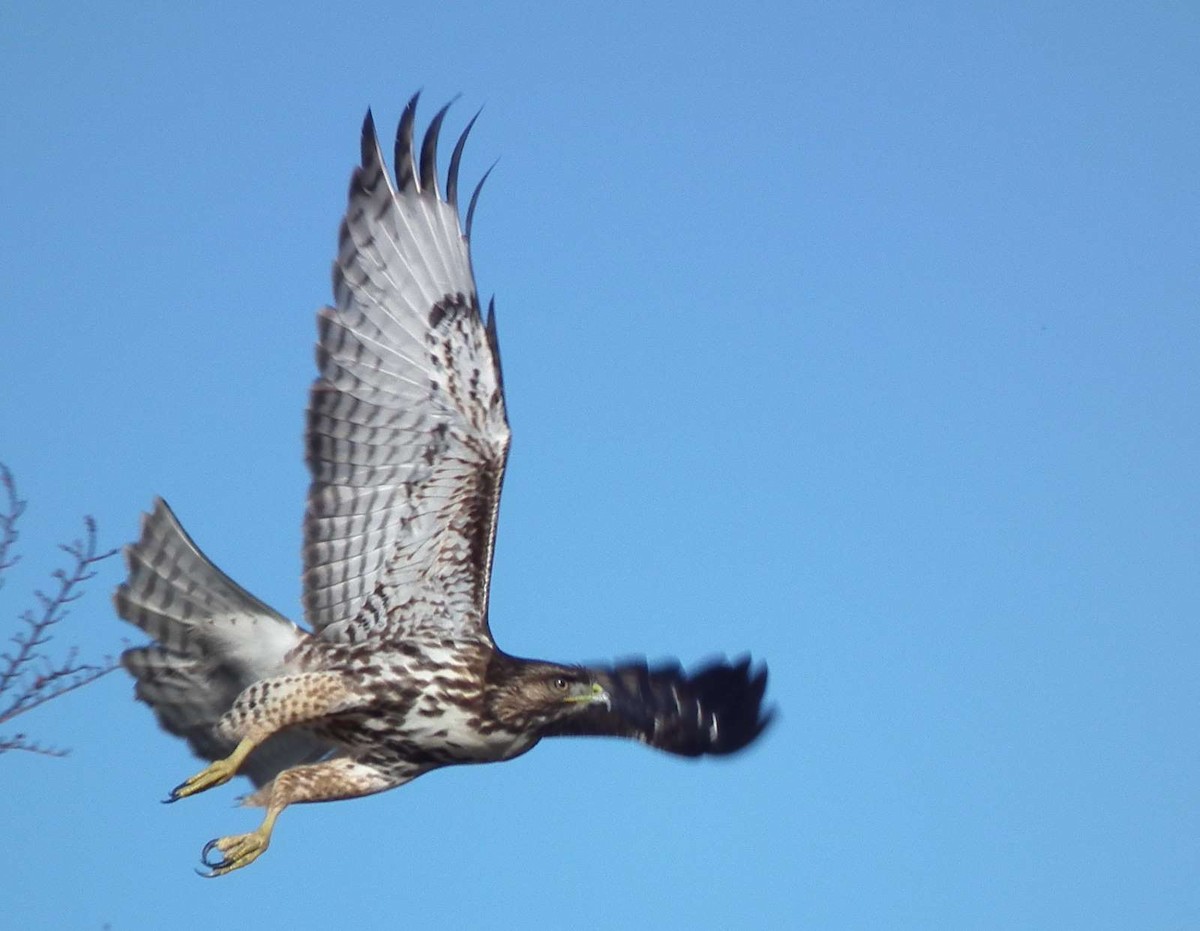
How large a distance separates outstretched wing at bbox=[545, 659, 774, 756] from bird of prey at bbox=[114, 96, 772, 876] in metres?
1.29

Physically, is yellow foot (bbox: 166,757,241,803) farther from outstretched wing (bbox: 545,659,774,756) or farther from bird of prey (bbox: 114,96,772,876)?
outstretched wing (bbox: 545,659,774,756)

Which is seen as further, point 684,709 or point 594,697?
point 684,709

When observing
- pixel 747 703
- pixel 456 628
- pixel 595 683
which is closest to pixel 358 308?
pixel 456 628

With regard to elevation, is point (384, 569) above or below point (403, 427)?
below

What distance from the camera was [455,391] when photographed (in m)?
7.83

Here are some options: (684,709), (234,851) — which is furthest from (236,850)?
(684,709)

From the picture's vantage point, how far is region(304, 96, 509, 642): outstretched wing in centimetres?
785

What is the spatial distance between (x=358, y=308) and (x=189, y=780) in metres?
2.12

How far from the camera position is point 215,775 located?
736 cm

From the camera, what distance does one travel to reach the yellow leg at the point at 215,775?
732 cm

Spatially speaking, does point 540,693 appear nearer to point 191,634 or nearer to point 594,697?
point 594,697

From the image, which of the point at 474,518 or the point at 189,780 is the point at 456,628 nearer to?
the point at 474,518

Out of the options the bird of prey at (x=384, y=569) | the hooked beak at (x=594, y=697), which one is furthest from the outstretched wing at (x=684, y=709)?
the bird of prey at (x=384, y=569)

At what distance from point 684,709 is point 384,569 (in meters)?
2.45
